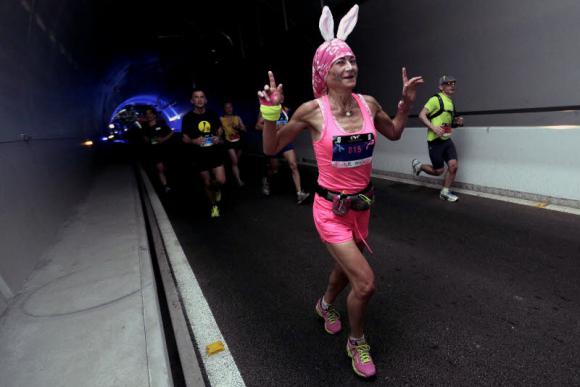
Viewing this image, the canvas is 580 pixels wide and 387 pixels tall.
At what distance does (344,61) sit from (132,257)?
3.46 meters

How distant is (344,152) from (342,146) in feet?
0.15

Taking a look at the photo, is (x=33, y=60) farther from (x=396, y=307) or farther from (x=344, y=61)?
(x=396, y=307)

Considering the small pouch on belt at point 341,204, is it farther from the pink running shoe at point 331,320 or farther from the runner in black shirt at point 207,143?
the runner in black shirt at point 207,143

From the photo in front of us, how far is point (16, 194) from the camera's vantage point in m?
3.95

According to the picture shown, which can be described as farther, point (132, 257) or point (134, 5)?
point (134, 5)

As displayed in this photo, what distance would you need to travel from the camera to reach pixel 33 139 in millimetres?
5312

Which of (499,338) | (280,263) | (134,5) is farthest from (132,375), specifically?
(134,5)

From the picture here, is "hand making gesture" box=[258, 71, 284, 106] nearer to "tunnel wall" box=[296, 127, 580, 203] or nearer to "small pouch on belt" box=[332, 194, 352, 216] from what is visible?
"small pouch on belt" box=[332, 194, 352, 216]

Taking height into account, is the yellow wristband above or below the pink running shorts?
above

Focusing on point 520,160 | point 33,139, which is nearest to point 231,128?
point 33,139

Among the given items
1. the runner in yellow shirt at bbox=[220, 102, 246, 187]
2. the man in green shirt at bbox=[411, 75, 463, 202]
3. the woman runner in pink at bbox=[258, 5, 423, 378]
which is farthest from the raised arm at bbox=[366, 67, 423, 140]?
the runner in yellow shirt at bbox=[220, 102, 246, 187]

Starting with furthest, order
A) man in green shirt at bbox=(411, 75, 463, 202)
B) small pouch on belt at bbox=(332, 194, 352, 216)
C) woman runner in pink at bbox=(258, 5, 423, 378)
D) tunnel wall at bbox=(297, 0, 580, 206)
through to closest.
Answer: man in green shirt at bbox=(411, 75, 463, 202) → tunnel wall at bbox=(297, 0, 580, 206) → small pouch on belt at bbox=(332, 194, 352, 216) → woman runner in pink at bbox=(258, 5, 423, 378)

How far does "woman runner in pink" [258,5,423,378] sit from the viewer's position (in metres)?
2.12

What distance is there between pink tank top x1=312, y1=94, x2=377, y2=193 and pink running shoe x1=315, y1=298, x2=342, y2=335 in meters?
1.14
